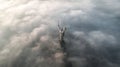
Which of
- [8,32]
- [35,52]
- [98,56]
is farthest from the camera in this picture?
[8,32]

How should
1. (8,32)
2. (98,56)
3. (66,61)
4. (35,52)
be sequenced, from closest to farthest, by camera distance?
1. (66,61)
2. (98,56)
3. (35,52)
4. (8,32)

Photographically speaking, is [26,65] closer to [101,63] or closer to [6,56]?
[6,56]

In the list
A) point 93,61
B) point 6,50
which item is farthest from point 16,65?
point 93,61

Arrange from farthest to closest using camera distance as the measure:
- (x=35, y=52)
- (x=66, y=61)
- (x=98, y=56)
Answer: (x=35, y=52), (x=98, y=56), (x=66, y=61)

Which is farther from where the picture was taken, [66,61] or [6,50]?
[6,50]

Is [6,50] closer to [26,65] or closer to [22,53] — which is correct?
[22,53]

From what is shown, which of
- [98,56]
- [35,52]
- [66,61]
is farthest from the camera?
[35,52]

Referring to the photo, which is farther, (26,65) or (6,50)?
(6,50)

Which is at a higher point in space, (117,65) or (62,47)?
(62,47)

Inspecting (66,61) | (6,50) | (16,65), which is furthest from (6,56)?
(66,61)
